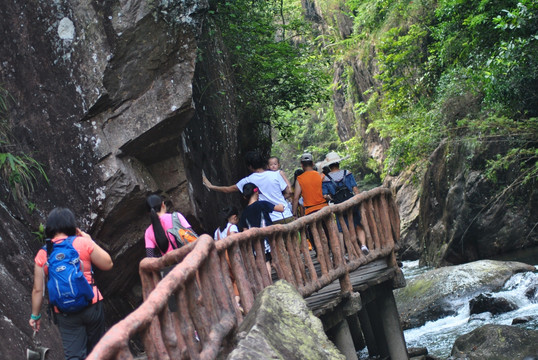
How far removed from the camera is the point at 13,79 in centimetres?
849

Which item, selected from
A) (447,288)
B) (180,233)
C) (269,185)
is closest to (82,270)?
(180,233)

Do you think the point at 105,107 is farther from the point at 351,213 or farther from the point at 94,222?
the point at 351,213

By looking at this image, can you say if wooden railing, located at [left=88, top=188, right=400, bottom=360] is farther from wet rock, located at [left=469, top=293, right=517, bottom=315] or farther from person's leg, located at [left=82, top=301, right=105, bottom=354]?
wet rock, located at [left=469, top=293, right=517, bottom=315]

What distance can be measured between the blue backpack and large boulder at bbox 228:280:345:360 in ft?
4.51

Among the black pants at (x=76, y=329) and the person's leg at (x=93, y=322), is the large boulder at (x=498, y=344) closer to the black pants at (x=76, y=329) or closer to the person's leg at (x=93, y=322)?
the person's leg at (x=93, y=322)

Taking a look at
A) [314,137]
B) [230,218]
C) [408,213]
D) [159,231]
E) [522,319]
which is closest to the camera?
[159,231]

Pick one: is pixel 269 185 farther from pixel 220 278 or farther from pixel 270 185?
pixel 220 278

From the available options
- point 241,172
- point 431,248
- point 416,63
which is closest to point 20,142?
point 241,172

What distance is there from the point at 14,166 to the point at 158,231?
96.2 inches

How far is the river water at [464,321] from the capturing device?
468 inches

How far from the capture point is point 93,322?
5.43 metres

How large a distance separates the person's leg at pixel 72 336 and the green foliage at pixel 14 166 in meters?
3.23

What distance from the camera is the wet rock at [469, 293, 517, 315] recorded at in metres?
12.7

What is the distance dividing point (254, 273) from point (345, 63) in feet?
87.0
